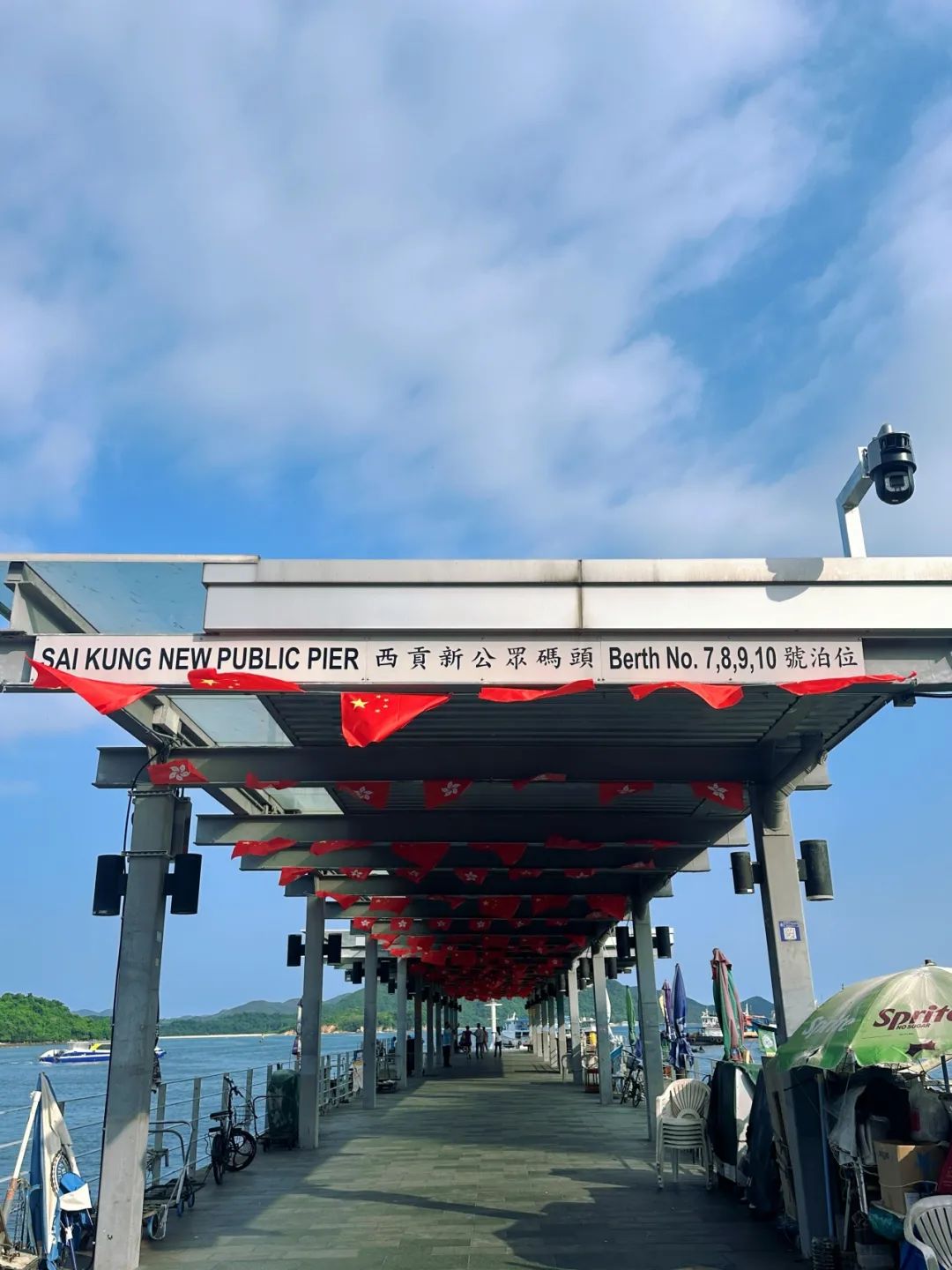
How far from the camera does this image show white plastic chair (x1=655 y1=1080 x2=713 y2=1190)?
1082cm

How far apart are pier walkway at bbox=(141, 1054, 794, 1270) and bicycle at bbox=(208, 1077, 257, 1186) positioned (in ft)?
0.67

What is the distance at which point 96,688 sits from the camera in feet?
20.2

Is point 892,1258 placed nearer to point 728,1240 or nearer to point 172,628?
point 728,1240

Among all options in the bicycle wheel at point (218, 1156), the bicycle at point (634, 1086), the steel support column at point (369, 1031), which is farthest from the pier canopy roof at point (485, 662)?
the bicycle at point (634, 1086)

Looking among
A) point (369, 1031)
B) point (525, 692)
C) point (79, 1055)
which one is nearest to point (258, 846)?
point (525, 692)

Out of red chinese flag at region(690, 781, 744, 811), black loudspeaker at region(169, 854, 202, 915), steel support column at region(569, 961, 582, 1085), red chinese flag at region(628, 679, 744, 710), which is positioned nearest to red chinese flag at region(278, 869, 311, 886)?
black loudspeaker at region(169, 854, 202, 915)

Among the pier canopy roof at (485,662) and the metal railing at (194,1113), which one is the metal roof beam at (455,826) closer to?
the pier canopy roof at (485,662)

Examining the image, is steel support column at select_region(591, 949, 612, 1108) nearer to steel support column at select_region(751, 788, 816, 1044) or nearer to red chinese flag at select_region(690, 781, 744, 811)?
steel support column at select_region(751, 788, 816, 1044)

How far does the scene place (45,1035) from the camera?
143m

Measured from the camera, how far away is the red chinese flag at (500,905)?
17359mm

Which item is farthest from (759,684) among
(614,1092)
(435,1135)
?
(614,1092)

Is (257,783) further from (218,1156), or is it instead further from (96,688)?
(218,1156)

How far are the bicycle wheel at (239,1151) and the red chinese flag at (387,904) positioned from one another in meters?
5.46

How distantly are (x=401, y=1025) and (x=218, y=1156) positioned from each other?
1750cm
